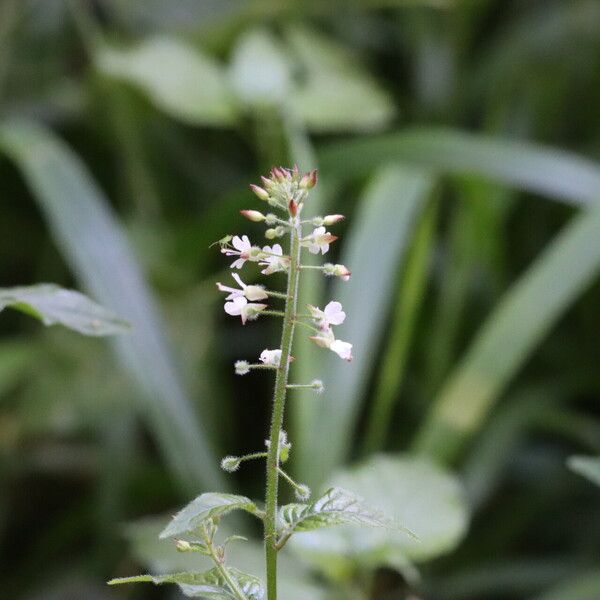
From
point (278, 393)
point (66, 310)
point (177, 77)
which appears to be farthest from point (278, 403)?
point (177, 77)

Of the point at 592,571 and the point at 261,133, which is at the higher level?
the point at 261,133

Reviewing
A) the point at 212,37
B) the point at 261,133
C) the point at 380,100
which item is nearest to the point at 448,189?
the point at 380,100

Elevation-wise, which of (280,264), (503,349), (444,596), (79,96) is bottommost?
(280,264)

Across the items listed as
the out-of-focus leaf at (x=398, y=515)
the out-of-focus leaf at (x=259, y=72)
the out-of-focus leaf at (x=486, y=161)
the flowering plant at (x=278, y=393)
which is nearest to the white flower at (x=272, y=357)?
the flowering plant at (x=278, y=393)

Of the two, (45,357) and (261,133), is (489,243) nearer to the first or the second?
(261,133)

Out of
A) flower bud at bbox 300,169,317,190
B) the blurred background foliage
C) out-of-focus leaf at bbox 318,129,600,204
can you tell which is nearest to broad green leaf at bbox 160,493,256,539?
flower bud at bbox 300,169,317,190

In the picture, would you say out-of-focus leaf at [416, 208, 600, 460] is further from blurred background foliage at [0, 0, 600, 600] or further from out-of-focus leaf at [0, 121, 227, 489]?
out-of-focus leaf at [0, 121, 227, 489]

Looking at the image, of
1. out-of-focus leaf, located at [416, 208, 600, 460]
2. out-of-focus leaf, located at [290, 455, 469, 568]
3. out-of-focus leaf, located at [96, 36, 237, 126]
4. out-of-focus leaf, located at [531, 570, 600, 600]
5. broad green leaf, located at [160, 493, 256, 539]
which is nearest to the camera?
broad green leaf, located at [160, 493, 256, 539]

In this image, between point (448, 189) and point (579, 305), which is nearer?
point (579, 305)

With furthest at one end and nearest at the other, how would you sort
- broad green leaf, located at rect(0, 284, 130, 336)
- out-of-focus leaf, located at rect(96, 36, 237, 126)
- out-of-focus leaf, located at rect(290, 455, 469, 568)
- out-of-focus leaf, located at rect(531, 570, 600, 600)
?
1. out-of-focus leaf, located at rect(96, 36, 237, 126)
2. out-of-focus leaf, located at rect(531, 570, 600, 600)
3. out-of-focus leaf, located at rect(290, 455, 469, 568)
4. broad green leaf, located at rect(0, 284, 130, 336)
